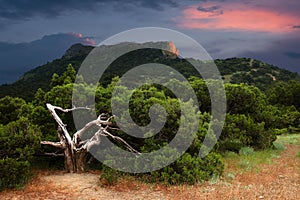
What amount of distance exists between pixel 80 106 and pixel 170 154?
566 cm

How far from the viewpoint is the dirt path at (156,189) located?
34.3 ft

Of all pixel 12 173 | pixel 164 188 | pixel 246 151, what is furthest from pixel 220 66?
pixel 12 173

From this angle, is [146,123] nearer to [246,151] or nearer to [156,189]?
[156,189]

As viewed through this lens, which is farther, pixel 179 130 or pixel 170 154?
pixel 179 130

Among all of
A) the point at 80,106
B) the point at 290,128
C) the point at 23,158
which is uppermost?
the point at 80,106

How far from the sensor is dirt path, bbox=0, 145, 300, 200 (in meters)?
10.4

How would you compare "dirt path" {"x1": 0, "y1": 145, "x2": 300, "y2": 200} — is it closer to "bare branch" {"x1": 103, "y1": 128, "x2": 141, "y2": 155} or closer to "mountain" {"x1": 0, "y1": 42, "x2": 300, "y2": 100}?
"bare branch" {"x1": 103, "y1": 128, "x2": 141, "y2": 155}

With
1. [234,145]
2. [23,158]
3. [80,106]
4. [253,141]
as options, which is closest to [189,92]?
[234,145]

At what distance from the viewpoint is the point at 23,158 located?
12.2 meters

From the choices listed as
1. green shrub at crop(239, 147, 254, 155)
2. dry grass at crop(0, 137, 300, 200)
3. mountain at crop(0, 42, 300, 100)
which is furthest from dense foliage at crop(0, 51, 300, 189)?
mountain at crop(0, 42, 300, 100)

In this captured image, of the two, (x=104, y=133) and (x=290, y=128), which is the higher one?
(x=104, y=133)

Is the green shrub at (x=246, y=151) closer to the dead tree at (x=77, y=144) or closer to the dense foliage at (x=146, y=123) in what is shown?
the dense foliage at (x=146, y=123)

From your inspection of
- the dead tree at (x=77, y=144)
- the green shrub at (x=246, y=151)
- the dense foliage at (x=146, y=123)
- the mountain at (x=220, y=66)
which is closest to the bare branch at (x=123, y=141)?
the dead tree at (x=77, y=144)

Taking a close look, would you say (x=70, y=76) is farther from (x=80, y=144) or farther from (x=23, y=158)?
(x=23, y=158)
